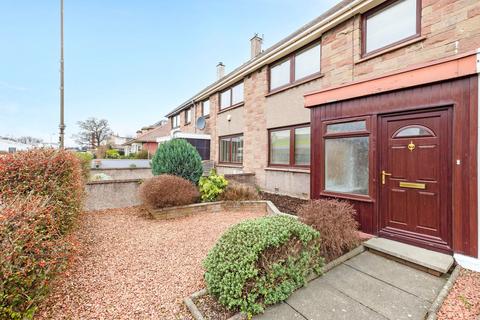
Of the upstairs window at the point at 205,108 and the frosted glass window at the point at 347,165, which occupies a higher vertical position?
the upstairs window at the point at 205,108

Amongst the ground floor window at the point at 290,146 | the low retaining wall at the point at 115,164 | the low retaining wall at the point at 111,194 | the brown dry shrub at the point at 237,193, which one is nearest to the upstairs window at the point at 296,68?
the ground floor window at the point at 290,146

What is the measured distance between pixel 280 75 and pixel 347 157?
219 inches

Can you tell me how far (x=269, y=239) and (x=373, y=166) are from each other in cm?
306

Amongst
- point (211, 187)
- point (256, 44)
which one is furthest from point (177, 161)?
point (256, 44)

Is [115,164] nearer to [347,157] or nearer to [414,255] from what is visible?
[347,157]

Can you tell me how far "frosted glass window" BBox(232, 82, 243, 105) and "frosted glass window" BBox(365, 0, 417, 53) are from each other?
Answer: 6.71 m

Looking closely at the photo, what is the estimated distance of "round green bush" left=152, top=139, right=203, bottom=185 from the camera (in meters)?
7.61

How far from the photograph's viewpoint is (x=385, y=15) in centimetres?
574

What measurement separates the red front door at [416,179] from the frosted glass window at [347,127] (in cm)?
37

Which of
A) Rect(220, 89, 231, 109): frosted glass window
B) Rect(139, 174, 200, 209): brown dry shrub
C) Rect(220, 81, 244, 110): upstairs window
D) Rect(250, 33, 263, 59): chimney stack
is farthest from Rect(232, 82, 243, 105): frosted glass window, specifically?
Rect(139, 174, 200, 209): brown dry shrub

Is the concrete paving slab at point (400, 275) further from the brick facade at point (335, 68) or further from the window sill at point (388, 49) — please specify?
the window sill at point (388, 49)

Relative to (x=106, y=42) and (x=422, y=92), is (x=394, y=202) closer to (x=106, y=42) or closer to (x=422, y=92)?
(x=422, y=92)

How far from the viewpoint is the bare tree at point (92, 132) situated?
4531 cm

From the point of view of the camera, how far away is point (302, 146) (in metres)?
8.23
